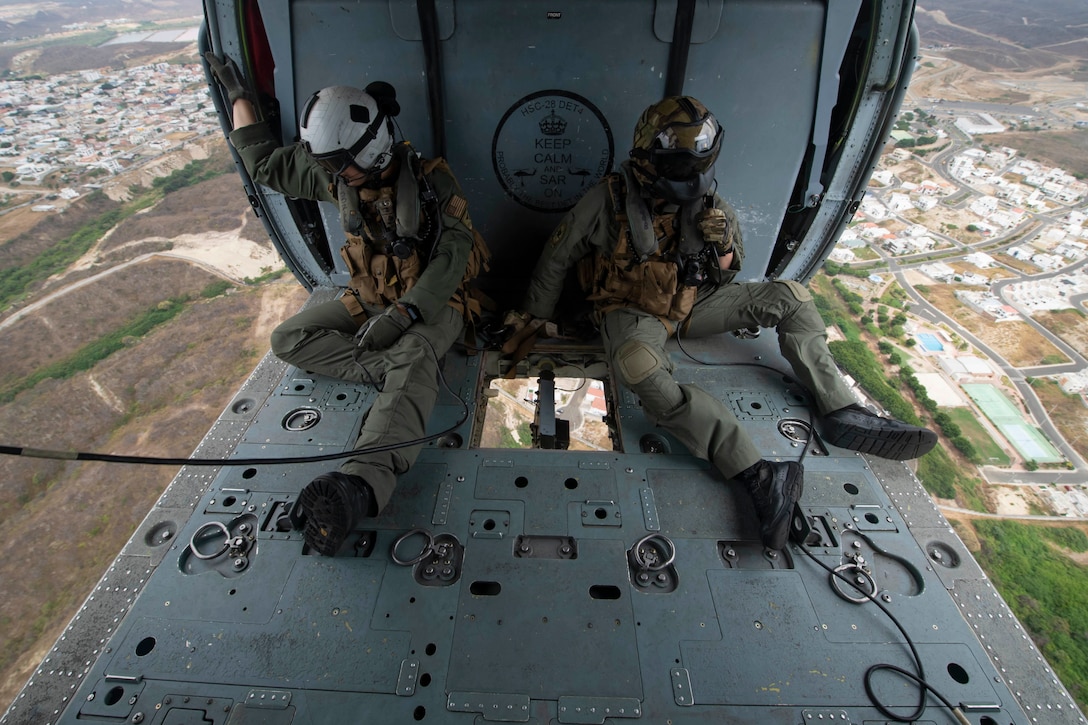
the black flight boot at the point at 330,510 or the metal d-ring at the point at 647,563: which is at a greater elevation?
the black flight boot at the point at 330,510

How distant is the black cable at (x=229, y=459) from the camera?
136 cm

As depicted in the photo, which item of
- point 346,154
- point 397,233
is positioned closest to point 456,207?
point 397,233

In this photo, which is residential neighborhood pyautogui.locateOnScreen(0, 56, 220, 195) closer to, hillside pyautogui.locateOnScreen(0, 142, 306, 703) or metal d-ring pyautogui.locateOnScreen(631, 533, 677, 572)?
hillside pyautogui.locateOnScreen(0, 142, 306, 703)

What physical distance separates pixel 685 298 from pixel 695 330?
386 millimetres

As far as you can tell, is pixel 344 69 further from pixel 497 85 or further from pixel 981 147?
pixel 981 147

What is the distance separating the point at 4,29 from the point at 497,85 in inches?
2023

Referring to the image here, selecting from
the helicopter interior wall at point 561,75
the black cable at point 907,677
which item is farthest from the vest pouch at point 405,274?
the black cable at point 907,677

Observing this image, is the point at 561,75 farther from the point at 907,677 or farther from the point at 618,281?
the point at 907,677

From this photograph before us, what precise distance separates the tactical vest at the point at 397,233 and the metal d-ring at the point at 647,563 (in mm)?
1599

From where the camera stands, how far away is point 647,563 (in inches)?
79.7

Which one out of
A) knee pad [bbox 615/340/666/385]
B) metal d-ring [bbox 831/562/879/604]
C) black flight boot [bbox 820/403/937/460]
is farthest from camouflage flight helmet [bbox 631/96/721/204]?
metal d-ring [bbox 831/562/879/604]

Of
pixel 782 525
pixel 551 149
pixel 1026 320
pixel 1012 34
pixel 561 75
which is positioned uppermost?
pixel 1012 34

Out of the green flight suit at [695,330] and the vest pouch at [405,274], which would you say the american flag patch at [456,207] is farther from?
the green flight suit at [695,330]

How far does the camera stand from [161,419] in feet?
35.8
